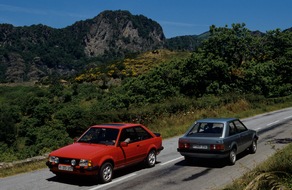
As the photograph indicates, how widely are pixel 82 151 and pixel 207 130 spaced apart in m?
4.64

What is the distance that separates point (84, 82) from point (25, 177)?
113 meters

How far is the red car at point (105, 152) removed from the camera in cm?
888

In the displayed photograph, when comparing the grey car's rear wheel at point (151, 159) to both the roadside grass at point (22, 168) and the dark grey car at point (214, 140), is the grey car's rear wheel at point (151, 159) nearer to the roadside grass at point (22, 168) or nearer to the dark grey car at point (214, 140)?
the dark grey car at point (214, 140)

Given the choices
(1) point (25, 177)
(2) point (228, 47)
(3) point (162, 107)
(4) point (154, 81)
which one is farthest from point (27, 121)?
(1) point (25, 177)

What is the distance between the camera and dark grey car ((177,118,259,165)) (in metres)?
11.0

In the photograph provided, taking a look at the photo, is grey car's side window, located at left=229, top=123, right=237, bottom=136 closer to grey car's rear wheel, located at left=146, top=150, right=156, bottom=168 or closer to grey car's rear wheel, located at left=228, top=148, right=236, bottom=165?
grey car's rear wheel, located at left=228, top=148, right=236, bottom=165

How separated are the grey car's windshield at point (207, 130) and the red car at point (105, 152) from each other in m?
1.38

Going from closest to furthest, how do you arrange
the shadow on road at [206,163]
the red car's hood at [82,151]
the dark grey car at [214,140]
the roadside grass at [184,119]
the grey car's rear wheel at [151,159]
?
the red car's hood at [82,151] → the dark grey car at [214,140] → the grey car's rear wheel at [151,159] → the roadside grass at [184,119] → the shadow on road at [206,163]

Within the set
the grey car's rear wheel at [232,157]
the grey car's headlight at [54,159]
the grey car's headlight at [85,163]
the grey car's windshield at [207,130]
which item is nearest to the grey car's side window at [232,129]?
the grey car's windshield at [207,130]

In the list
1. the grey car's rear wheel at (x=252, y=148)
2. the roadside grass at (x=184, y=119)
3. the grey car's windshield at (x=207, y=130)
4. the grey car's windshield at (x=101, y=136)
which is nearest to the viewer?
the grey car's windshield at (x=101, y=136)

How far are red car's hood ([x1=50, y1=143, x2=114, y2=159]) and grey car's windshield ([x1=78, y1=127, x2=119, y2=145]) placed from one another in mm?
268

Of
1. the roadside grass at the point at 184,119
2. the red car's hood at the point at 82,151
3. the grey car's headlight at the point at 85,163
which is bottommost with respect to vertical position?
the roadside grass at the point at 184,119

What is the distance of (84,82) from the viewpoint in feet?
398

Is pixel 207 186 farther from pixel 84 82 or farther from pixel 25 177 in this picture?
pixel 84 82
